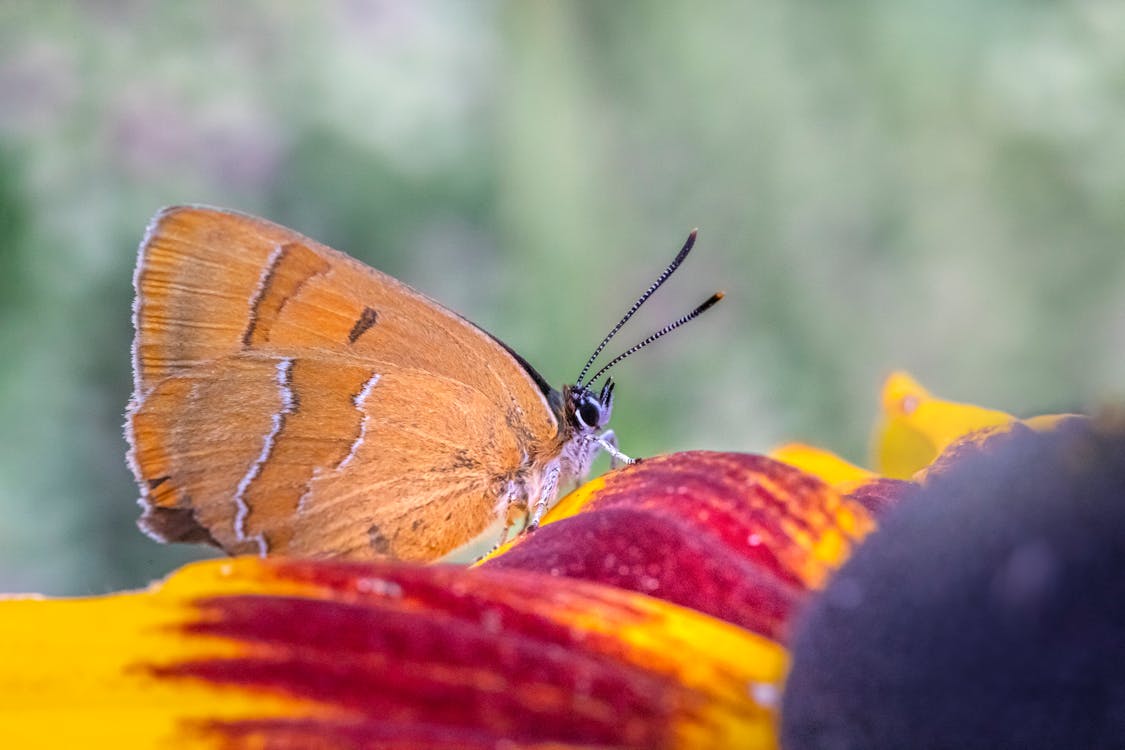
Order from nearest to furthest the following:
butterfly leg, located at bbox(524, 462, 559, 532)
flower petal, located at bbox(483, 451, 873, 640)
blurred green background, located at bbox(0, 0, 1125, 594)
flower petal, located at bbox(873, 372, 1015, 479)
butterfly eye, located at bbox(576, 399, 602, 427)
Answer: flower petal, located at bbox(483, 451, 873, 640) < flower petal, located at bbox(873, 372, 1015, 479) < butterfly leg, located at bbox(524, 462, 559, 532) < butterfly eye, located at bbox(576, 399, 602, 427) < blurred green background, located at bbox(0, 0, 1125, 594)

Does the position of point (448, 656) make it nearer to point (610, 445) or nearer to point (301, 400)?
point (301, 400)

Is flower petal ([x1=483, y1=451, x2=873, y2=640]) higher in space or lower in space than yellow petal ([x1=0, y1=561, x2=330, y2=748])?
higher

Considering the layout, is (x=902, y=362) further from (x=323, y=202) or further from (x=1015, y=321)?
(x=323, y=202)

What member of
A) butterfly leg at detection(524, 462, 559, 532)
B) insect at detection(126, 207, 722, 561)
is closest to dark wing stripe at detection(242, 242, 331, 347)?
insect at detection(126, 207, 722, 561)

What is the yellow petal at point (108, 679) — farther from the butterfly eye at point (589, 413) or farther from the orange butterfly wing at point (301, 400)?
the butterfly eye at point (589, 413)

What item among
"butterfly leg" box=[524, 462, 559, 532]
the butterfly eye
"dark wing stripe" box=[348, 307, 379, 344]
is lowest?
"butterfly leg" box=[524, 462, 559, 532]

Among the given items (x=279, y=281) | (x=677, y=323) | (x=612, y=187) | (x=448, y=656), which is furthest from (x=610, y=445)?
(x=612, y=187)

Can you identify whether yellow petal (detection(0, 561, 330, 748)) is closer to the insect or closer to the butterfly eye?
the insect
